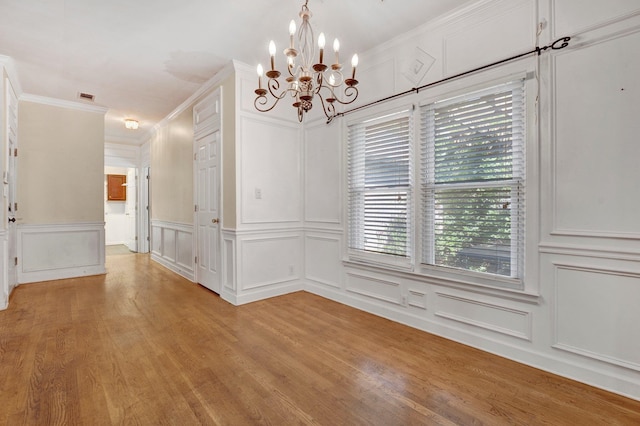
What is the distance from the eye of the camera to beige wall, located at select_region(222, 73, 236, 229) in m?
3.71

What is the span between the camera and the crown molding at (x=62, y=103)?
4.67m

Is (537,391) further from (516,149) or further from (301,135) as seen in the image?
(301,135)

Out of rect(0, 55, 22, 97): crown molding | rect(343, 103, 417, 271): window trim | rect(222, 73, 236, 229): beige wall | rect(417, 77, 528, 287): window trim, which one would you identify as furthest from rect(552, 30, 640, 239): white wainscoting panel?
rect(0, 55, 22, 97): crown molding

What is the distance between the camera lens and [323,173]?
3969 mm

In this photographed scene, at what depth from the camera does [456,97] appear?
268cm

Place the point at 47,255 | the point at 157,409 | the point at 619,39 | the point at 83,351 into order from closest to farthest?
the point at 157,409 → the point at 619,39 → the point at 83,351 → the point at 47,255

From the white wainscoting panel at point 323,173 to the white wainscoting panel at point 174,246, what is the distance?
6.90ft

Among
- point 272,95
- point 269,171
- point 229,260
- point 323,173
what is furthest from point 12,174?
point 323,173

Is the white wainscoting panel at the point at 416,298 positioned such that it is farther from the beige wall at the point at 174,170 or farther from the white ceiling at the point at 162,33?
the beige wall at the point at 174,170

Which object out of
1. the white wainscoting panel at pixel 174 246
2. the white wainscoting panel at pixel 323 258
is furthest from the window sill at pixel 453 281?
the white wainscoting panel at pixel 174 246

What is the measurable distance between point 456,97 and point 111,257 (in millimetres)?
7667

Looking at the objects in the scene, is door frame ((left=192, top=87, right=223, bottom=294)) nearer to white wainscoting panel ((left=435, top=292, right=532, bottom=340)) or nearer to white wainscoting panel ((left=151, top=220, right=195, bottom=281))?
white wainscoting panel ((left=151, top=220, right=195, bottom=281))

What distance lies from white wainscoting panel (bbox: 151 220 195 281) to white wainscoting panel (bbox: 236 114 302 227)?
1628mm

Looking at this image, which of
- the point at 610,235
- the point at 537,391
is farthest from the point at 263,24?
the point at 537,391
